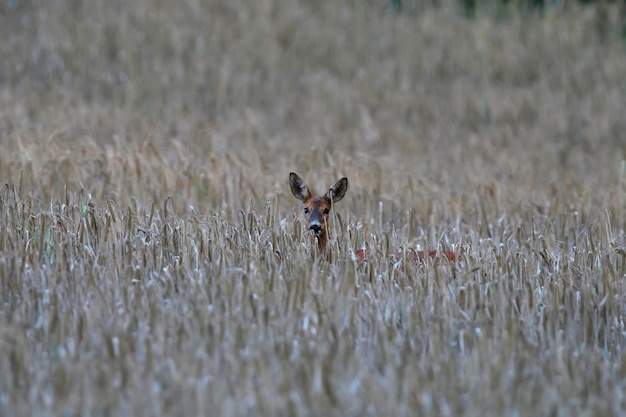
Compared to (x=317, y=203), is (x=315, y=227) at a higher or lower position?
lower

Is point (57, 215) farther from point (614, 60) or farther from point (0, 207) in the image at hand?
point (614, 60)

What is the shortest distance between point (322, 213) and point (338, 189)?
1.51 ft

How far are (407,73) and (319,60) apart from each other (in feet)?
5.18

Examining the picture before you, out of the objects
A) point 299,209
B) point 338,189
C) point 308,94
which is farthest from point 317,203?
point 308,94

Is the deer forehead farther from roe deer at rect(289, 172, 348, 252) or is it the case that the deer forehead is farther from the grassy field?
the grassy field

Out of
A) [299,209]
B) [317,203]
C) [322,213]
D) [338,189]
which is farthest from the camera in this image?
[299,209]

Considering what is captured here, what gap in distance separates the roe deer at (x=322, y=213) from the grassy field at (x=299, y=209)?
0.12 metres

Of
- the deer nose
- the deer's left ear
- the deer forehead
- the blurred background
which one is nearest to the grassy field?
the blurred background

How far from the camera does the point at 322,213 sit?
26.6 feet

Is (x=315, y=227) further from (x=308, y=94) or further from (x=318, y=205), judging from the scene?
(x=308, y=94)

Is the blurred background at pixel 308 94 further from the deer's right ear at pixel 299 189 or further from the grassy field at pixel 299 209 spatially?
the deer's right ear at pixel 299 189

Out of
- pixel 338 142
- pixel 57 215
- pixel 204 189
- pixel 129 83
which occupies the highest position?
pixel 129 83

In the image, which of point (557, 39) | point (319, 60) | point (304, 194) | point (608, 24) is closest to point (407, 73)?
point (319, 60)

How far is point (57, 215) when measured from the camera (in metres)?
7.55
